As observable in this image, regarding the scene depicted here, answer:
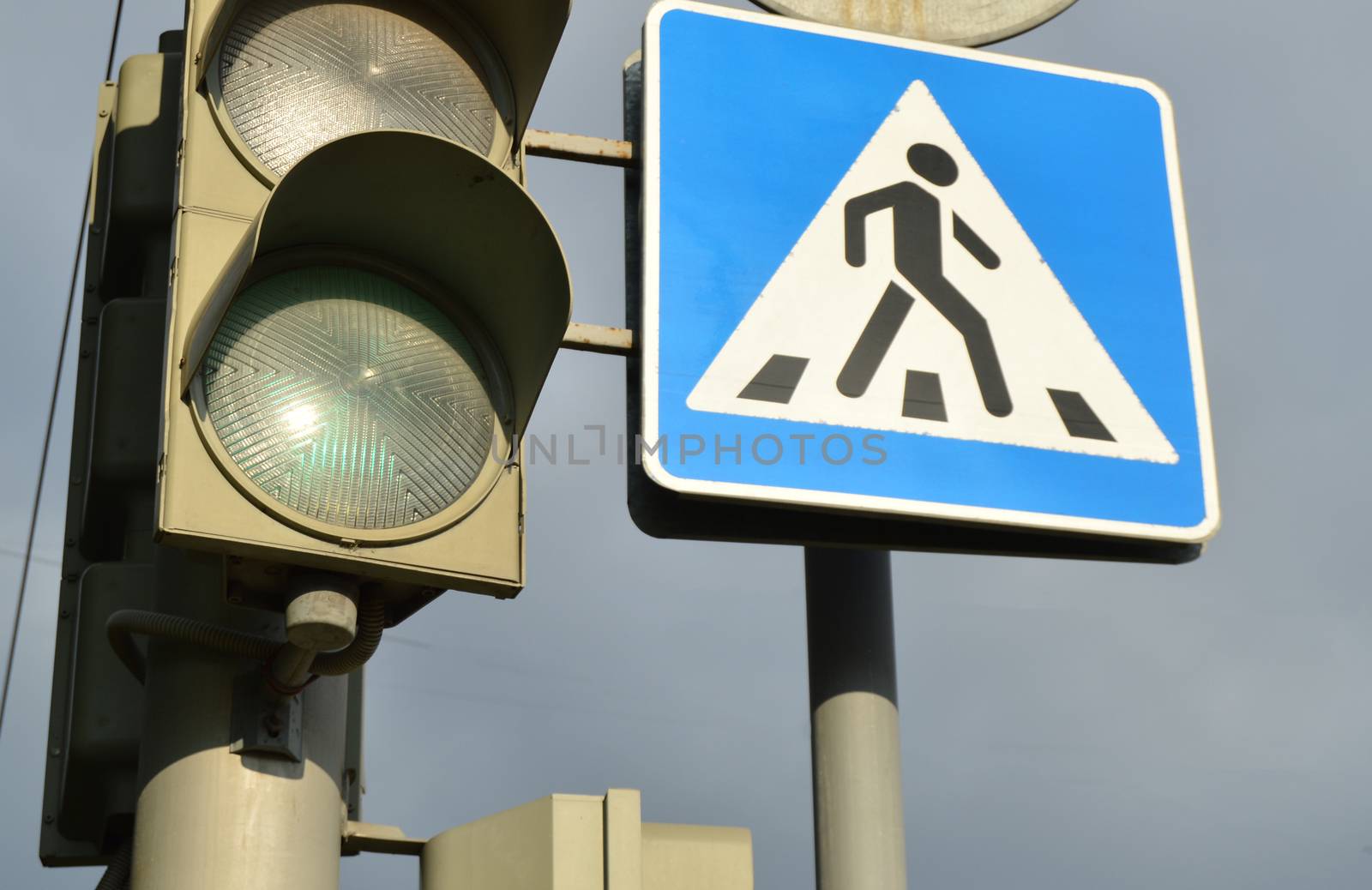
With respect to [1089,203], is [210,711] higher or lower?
lower

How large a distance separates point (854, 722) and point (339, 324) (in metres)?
0.95

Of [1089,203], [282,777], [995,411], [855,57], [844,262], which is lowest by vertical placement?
[282,777]

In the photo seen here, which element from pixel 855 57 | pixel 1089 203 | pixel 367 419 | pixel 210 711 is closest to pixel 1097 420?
pixel 1089 203

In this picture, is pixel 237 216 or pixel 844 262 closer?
pixel 237 216

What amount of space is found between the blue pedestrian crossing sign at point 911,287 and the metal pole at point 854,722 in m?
0.20

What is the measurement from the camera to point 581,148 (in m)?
3.08

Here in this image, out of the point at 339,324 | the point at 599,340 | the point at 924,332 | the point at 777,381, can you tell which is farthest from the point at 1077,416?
the point at 339,324

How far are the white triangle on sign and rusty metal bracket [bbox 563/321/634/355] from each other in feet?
0.55

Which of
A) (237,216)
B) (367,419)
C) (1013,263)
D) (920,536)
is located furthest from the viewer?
(1013,263)

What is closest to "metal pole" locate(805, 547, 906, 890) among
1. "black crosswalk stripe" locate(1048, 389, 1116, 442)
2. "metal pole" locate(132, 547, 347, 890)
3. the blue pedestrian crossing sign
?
the blue pedestrian crossing sign

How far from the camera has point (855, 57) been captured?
317 cm

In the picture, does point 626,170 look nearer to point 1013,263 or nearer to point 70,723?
point 1013,263

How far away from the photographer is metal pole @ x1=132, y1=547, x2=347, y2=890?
252 centimetres

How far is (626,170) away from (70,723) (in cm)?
130
